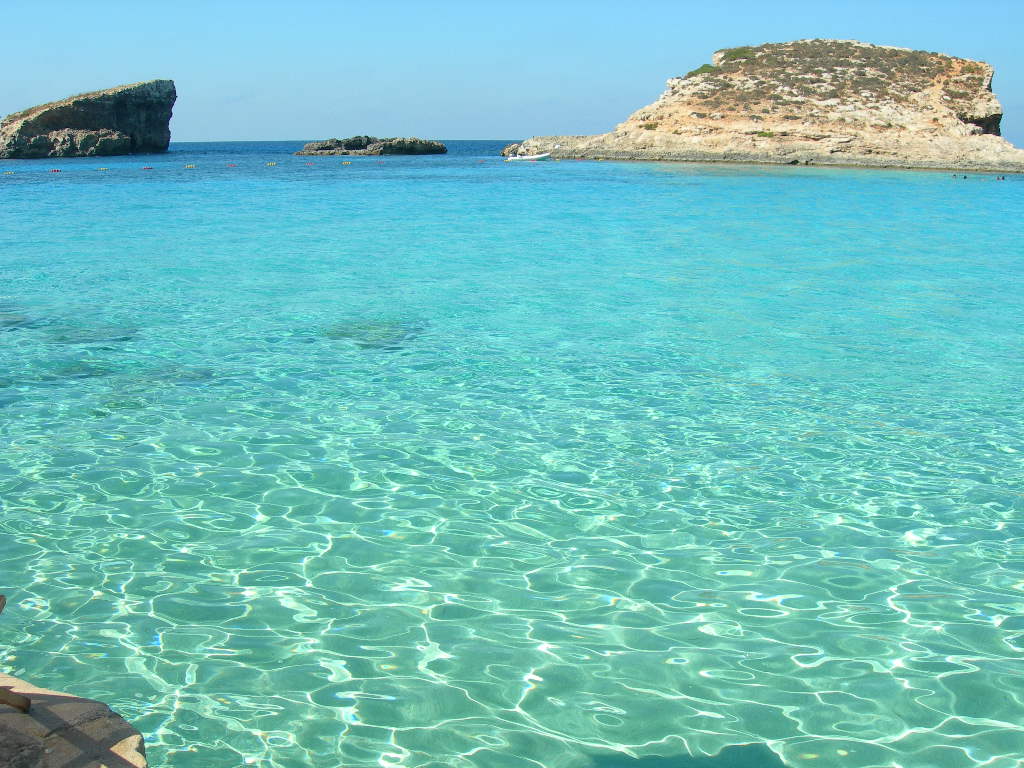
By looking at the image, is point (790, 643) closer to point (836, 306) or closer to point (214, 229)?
point (836, 306)

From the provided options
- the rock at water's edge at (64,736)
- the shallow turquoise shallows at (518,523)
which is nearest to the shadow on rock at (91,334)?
the shallow turquoise shallows at (518,523)

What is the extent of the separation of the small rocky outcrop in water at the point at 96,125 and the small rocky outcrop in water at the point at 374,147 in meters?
20.1

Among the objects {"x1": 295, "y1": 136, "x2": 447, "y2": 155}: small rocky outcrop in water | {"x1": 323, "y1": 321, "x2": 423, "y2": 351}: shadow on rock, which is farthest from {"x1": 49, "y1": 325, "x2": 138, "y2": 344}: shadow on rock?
{"x1": 295, "y1": 136, "x2": 447, "y2": 155}: small rocky outcrop in water

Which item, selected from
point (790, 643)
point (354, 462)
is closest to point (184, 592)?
point (354, 462)

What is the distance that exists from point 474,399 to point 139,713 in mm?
5358

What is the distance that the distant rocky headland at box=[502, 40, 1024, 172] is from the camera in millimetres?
65250

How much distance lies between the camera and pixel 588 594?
532 cm

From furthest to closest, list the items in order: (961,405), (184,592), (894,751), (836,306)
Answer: (836,306) < (961,405) < (184,592) < (894,751)

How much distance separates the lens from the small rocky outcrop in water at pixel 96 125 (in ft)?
295

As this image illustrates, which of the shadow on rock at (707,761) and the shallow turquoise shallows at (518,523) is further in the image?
the shallow turquoise shallows at (518,523)

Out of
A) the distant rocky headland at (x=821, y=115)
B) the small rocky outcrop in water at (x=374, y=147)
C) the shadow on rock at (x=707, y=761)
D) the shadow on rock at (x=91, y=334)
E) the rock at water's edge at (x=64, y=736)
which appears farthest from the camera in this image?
the small rocky outcrop in water at (x=374, y=147)

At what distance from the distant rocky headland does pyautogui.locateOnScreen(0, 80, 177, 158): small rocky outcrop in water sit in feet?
158

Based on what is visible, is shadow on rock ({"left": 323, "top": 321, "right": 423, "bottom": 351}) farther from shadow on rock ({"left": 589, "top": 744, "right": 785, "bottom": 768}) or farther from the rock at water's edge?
the rock at water's edge

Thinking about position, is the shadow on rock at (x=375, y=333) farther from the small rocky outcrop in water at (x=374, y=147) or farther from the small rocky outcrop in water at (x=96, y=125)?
the small rocky outcrop in water at (x=96, y=125)
